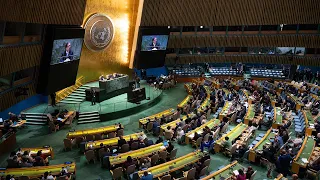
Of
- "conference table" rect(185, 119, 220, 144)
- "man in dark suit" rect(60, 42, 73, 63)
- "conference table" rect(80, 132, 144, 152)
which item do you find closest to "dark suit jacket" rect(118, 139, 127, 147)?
"conference table" rect(80, 132, 144, 152)

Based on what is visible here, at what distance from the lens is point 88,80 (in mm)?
25344

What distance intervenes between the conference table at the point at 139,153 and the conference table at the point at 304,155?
5.56 meters

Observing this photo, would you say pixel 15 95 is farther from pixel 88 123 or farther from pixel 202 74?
pixel 202 74

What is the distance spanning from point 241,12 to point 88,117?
18661 mm

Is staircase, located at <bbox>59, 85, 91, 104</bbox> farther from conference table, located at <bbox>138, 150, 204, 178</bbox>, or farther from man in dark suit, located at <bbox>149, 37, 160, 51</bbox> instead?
conference table, located at <bbox>138, 150, 204, 178</bbox>

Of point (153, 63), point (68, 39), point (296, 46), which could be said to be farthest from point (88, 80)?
point (296, 46)

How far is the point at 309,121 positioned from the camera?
690 inches

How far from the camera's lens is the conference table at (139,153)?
12789 mm

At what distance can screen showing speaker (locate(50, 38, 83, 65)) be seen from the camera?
16.9 meters

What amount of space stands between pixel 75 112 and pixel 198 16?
51.4 feet

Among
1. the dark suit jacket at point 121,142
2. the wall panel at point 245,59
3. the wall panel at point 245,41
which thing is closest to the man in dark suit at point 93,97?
the dark suit jacket at point 121,142

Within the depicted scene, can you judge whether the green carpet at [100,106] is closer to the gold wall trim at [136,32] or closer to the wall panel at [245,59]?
the gold wall trim at [136,32]

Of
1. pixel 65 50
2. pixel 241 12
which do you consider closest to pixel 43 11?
pixel 65 50

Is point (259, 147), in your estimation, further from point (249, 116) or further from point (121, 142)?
point (121, 142)
